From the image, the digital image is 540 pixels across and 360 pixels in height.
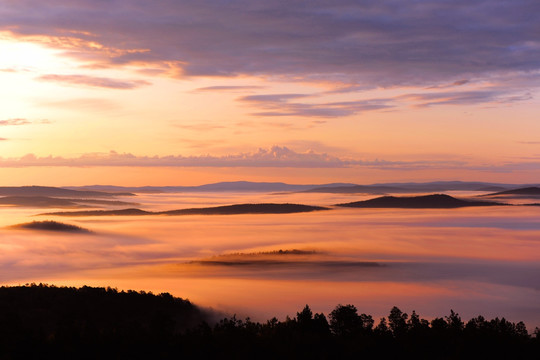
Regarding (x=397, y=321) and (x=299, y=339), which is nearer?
(x=299, y=339)

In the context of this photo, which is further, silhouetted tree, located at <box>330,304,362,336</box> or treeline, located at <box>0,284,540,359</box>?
silhouetted tree, located at <box>330,304,362,336</box>

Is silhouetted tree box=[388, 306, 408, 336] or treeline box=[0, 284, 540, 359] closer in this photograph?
treeline box=[0, 284, 540, 359]

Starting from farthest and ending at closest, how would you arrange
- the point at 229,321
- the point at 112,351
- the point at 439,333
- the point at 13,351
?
1. the point at 229,321
2. the point at 439,333
3. the point at 112,351
4. the point at 13,351

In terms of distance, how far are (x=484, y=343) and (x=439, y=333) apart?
7.56m

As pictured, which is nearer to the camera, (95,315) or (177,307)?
(95,315)

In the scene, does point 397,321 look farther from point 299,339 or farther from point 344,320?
point 299,339

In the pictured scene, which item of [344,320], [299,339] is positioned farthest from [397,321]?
[299,339]

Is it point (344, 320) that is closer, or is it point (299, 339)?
point (299, 339)

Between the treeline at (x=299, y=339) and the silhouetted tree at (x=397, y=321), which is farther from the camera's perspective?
the silhouetted tree at (x=397, y=321)

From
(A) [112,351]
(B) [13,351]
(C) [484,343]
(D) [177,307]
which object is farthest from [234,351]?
(D) [177,307]

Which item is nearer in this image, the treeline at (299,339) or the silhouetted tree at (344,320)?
the treeline at (299,339)

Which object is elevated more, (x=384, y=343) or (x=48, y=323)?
(x=384, y=343)

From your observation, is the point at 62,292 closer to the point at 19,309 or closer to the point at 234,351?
the point at 19,309

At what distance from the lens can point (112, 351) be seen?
8150 centimetres
